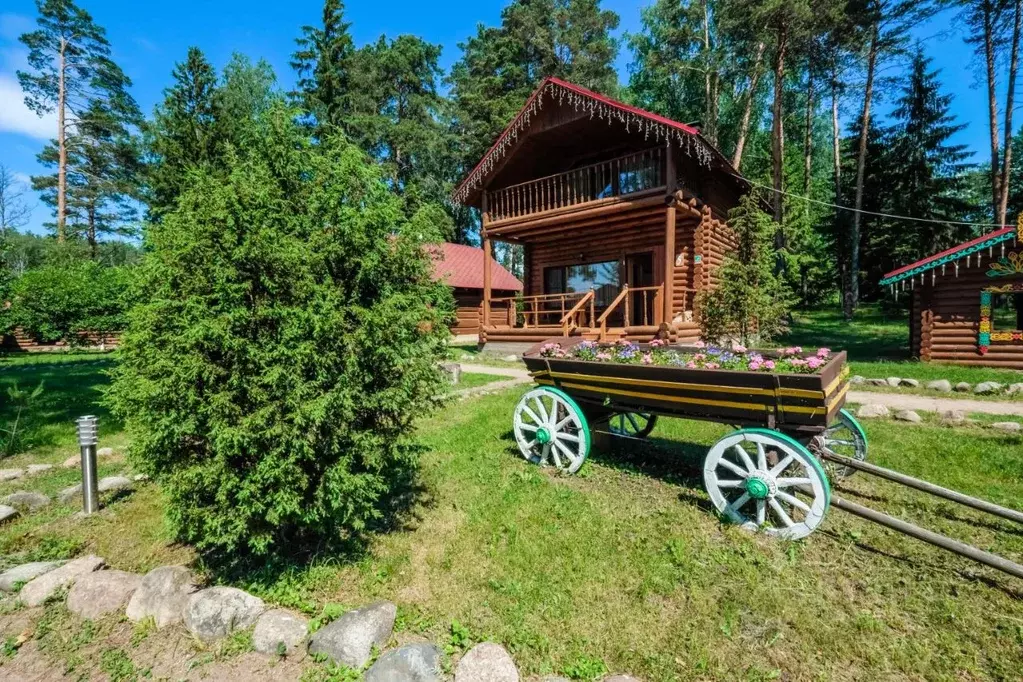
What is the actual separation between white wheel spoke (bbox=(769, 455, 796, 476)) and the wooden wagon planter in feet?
0.04

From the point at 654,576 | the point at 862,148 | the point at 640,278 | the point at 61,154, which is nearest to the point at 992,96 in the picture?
the point at 862,148

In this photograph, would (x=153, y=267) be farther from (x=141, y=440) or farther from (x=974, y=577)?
(x=974, y=577)

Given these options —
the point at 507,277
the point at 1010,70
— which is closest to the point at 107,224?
the point at 507,277

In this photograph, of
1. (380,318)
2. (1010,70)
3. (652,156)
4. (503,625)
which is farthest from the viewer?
(1010,70)

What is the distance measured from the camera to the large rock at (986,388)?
8.34 metres

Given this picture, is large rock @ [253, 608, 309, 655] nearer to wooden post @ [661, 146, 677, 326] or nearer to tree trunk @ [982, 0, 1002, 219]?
wooden post @ [661, 146, 677, 326]

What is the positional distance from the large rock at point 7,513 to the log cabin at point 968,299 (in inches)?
628

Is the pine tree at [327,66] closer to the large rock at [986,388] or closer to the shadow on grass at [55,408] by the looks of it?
the shadow on grass at [55,408]

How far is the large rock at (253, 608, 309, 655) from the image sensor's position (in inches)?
100

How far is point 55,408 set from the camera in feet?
25.5

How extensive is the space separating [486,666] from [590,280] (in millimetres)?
14259

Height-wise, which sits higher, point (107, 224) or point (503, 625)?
point (107, 224)

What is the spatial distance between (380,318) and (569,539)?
6.61ft

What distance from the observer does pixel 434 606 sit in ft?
9.18
